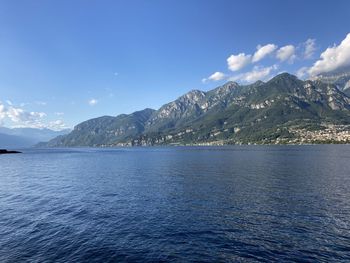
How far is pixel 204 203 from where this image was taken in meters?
56.9

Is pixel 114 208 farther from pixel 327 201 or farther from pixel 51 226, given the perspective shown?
pixel 327 201

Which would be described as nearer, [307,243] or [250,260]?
[250,260]

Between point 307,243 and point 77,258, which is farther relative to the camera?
point 307,243

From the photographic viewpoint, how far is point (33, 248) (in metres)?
34.4

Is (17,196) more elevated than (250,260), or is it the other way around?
(17,196)

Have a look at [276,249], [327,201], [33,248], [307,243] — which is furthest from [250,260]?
[327,201]

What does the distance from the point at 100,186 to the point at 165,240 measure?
166 feet

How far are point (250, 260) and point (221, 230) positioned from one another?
32.8 feet

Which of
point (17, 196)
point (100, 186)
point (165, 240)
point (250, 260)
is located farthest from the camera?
point (100, 186)

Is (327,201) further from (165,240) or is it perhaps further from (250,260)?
(165,240)

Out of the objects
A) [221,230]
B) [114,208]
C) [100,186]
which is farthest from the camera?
[100,186]

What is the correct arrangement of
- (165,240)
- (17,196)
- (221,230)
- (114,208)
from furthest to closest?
(17,196)
(114,208)
(221,230)
(165,240)

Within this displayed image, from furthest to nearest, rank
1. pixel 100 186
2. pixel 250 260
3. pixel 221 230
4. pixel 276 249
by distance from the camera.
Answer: pixel 100 186 → pixel 221 230 → pixel 276 249 → pixel 250 260

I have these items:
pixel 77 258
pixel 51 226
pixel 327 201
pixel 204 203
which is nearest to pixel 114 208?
pixel 51 226
